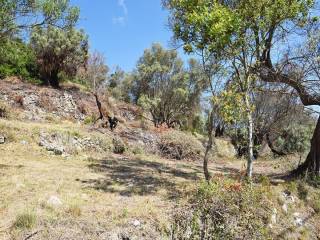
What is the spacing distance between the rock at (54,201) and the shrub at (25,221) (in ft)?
2.74

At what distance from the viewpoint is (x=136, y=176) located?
12609 mm

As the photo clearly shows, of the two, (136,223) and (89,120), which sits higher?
(89,120)

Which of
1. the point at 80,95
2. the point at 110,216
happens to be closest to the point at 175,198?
the point at 110,216

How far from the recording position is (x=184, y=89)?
2989 cm

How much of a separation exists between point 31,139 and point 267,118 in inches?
711

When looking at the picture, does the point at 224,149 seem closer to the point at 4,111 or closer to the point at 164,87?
the point at 164,87

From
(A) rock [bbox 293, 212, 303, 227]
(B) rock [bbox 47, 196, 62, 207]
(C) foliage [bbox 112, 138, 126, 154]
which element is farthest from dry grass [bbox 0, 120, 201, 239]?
(A) rock [bbox 293, 212, 303, 227]

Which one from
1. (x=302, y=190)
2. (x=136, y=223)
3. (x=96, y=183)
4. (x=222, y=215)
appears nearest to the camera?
(x=136, y=223)

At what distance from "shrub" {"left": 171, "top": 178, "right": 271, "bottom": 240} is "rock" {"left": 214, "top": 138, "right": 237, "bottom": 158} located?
50.1ft

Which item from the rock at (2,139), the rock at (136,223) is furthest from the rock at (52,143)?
the rock at (136,223)

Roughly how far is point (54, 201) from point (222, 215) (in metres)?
3.89

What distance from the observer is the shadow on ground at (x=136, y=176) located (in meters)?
10.6

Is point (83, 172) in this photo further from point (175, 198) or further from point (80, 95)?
point (80, 95)

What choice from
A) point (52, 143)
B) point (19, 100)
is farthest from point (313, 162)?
point (19, 100)
